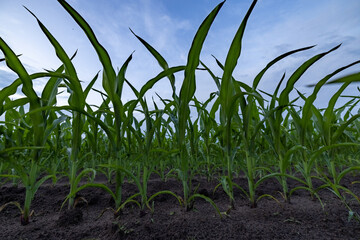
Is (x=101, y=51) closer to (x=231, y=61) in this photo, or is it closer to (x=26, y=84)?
(x=26, y=84)

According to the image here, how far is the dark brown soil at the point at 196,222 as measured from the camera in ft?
2.55

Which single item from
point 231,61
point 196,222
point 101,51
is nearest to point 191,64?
point 231,61

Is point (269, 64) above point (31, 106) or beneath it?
above

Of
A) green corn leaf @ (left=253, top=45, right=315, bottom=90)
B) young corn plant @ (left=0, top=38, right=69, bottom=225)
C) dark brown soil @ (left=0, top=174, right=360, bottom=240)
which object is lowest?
dark brown soil @ (left=0, top=174, right=360, bottom=240)

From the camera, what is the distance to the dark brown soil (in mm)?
776

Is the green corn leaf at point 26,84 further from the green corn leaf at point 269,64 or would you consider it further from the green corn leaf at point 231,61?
the green corn leaf at point 269,64

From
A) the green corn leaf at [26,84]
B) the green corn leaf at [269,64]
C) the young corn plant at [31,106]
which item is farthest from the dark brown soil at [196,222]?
the green corn leaf at [269,64]

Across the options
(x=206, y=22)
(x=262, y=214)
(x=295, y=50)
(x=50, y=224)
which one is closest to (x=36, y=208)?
(x=50, y=224)

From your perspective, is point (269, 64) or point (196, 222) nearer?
point (196, 222)

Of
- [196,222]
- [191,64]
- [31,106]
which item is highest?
[191,64]

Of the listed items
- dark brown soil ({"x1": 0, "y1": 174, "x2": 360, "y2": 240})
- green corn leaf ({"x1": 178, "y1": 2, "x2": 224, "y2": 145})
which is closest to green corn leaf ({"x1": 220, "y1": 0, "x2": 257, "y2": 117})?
green corn leaf ({"x1": 178, "y1": 2, "x2": 224, "y2": 145})

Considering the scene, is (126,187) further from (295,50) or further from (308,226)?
(295,50)

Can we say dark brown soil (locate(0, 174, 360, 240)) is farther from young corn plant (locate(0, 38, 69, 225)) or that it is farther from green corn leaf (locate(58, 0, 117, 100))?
green corn leaf (locate(58, 0, 117, 100))

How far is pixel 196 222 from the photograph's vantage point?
85cm
